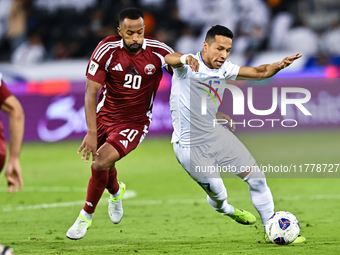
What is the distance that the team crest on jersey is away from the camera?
6209 mm

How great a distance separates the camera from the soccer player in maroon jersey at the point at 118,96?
5.89m

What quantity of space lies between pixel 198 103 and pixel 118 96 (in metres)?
0.95

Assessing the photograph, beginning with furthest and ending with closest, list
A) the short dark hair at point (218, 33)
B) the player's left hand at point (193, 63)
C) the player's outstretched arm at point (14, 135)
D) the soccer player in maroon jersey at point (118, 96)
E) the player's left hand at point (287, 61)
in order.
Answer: the soccer player in maroon jersey at point (118, 96) → the short dark hair at point (218, 33) → the player's left hand at point (287, 61) → the player's left hand at point (193, 63) → the player's outstretched arm at point (14, 135)

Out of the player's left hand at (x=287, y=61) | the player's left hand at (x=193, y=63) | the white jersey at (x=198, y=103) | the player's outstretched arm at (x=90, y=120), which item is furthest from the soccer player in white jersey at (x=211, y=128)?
the player's outstretched arm at (x=90, y=120)

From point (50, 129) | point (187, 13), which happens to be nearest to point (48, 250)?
point (50, 129)

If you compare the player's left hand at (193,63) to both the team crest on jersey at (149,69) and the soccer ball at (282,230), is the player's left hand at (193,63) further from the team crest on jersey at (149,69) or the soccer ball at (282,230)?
the soccer ball at (282,230)

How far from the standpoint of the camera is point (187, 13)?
16984mm

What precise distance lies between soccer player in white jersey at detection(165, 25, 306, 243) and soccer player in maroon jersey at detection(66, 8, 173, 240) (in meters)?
0.49

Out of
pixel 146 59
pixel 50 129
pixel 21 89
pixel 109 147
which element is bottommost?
pixel 50 129

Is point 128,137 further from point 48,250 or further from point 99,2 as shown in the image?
point 99,2

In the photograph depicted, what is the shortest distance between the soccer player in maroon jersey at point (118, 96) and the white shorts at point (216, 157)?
2.29ft

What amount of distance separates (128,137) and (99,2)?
12.1m

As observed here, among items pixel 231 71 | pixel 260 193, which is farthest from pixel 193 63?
pixel 260 193

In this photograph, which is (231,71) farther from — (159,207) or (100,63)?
(159,207)
